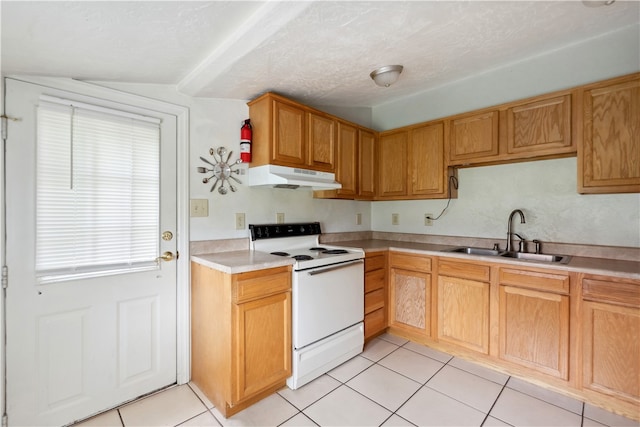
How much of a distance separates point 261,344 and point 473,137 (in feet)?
7.57

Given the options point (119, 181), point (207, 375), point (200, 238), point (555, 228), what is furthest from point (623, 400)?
point (119, 181)

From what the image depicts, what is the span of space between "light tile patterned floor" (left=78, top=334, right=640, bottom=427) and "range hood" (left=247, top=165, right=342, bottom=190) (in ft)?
4.72

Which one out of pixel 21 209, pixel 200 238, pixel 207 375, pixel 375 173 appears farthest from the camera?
pixel 375 173

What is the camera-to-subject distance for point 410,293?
8.32 ft

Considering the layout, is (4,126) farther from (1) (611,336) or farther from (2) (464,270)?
(1) (611,336)

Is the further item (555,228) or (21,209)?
(555,228)

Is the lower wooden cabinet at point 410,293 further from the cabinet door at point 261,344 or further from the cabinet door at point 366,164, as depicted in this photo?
the cabinet door at point 261,344

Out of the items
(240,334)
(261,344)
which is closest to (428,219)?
(261,344)

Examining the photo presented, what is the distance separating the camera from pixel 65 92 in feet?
5.20

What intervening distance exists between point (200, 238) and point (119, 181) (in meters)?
0.62

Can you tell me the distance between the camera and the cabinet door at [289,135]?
7.04ft

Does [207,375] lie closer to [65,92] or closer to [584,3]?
[65,92]

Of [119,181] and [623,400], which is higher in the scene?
[119,181]

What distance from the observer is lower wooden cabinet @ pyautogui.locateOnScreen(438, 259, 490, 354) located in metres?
2.12
